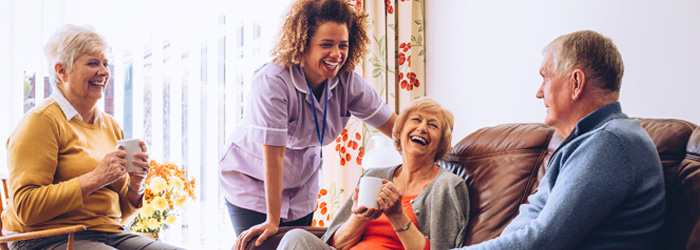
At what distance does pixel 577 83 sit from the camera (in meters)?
1.22

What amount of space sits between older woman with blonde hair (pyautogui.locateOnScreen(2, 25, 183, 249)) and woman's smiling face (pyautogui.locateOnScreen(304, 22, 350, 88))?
65 cm

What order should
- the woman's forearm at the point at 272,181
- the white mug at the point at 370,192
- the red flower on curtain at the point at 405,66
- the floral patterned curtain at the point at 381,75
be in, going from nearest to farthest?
the white mug at the point at 370,192 → the woman's forearm at the point at 272,181 → the floral patterned curtain at the point at 381,75 → the red flower on curtain at the point at 405,66

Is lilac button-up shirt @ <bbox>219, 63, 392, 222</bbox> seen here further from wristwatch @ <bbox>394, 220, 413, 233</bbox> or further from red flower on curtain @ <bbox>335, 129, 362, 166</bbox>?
Result: red flower on curtain @ <bbox>335, 129, 362, 166</bbox>

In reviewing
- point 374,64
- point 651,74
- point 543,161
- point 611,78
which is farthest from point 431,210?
point 374,64

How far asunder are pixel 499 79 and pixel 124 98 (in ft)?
6.36

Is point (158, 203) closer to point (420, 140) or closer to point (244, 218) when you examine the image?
point (244, 218)

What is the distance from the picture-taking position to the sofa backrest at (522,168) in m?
1.23

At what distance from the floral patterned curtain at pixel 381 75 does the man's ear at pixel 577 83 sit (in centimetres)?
196

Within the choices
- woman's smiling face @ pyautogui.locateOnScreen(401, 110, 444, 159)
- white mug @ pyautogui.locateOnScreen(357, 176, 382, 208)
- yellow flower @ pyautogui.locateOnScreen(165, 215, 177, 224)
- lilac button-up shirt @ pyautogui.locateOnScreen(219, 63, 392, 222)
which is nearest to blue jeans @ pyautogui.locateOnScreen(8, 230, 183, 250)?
lilac button-up shirt @ pyautogui.locateOnScreen(219, 63, 392, 222)

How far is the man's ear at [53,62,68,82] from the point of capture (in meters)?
1.71

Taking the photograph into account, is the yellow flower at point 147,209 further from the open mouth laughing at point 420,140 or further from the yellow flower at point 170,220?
the open mouth laughing at point 420,140

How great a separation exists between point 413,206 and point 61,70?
122cm

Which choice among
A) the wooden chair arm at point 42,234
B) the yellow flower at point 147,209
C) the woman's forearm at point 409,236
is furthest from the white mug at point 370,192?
the yellow flower at point 147,209

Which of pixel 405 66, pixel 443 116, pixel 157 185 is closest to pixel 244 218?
pixel 157 185
